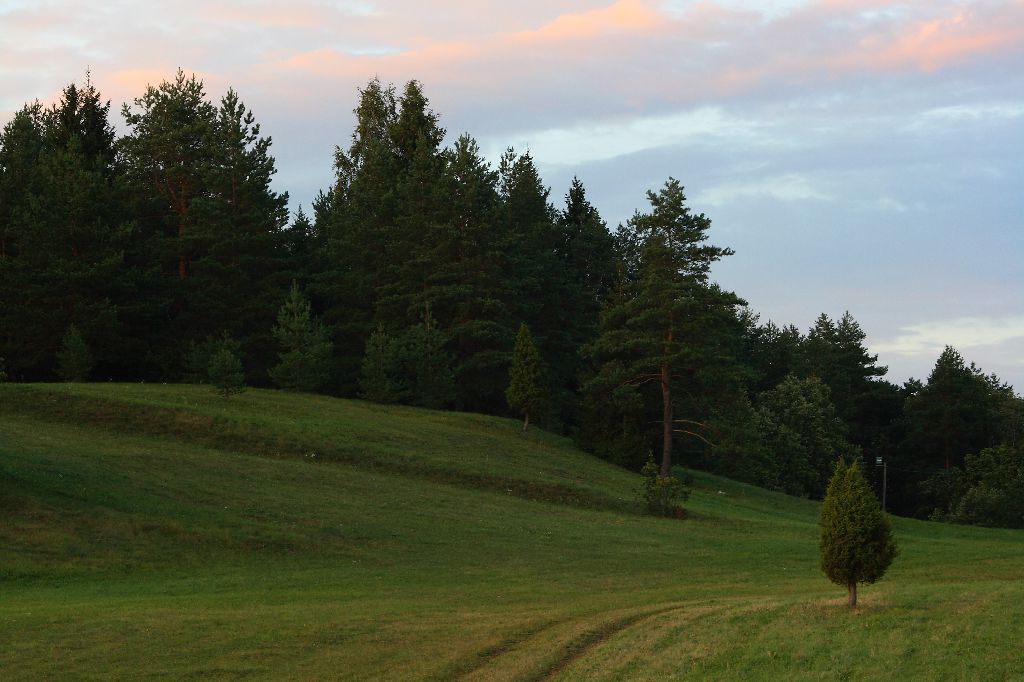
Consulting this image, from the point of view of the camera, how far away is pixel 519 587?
1300 inches

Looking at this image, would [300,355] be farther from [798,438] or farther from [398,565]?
[798,438]

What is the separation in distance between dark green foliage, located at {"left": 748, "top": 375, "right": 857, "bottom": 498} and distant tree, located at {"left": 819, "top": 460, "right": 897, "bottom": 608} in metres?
71.4

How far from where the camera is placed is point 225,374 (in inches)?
2574

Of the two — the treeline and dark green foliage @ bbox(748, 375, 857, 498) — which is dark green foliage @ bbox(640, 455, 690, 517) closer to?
the treeline

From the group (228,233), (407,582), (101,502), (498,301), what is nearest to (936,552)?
(407,582)

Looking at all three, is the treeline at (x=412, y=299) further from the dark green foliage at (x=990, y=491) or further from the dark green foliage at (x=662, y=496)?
the dark green foliage at (x=662, y=496)

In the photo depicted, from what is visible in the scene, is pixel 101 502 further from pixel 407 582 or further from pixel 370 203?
pixel 370 203

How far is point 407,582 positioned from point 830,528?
14.5 m

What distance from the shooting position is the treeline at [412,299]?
7262 cm

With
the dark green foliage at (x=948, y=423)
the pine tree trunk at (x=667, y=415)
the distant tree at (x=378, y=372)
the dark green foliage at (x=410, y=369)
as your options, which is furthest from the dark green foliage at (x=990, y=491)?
the distant tree at (x=378, y=372)

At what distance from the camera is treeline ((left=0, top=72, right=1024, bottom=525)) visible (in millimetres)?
72625

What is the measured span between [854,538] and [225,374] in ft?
159

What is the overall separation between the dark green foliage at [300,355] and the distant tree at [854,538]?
175 ft

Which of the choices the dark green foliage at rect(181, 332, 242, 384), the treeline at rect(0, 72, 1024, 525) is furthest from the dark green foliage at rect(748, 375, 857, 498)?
the dark green foliage at rect(181, 332, 242, 384)
